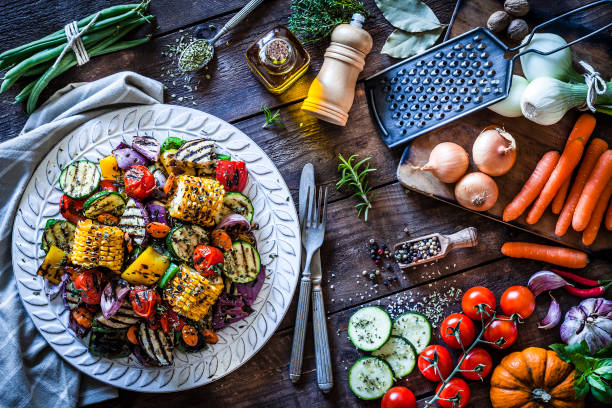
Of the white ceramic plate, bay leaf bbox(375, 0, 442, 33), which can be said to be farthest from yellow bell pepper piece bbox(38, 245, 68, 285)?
bay leaf bbox(375, 0, 442, 33)

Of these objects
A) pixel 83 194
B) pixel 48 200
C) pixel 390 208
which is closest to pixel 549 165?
pixel 390 208

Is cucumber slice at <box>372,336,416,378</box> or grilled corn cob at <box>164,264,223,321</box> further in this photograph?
cucumber slice at <box>372,336,416,378</box>

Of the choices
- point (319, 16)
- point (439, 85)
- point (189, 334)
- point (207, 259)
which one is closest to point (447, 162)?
point (439, 85)

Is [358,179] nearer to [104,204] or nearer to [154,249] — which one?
[154,249]

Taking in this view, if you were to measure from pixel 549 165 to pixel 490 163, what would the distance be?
307 mm

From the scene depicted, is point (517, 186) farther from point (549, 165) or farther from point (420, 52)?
point (420, 52)

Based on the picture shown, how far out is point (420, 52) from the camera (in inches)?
86.4

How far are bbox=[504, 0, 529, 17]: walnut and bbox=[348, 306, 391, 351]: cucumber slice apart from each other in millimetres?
1538

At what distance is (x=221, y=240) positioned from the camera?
6.21ft

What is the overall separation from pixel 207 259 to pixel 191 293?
0.48 feet

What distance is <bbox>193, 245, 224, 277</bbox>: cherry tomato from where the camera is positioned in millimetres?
1806

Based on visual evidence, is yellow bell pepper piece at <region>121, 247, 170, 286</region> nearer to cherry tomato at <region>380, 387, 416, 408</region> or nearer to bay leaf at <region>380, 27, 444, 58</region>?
cherry tomato at <region>380, 387, 416, 408</region>

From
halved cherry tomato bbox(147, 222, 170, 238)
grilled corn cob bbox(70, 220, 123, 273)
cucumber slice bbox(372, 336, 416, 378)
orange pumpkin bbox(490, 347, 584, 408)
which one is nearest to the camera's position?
grilled corn cob bbox(70, 220, 123, 273)

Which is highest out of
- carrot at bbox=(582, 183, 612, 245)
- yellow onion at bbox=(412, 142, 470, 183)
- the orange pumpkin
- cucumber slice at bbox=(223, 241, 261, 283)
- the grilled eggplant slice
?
yellow onion at bbox=(412, 142, 470, 183)
